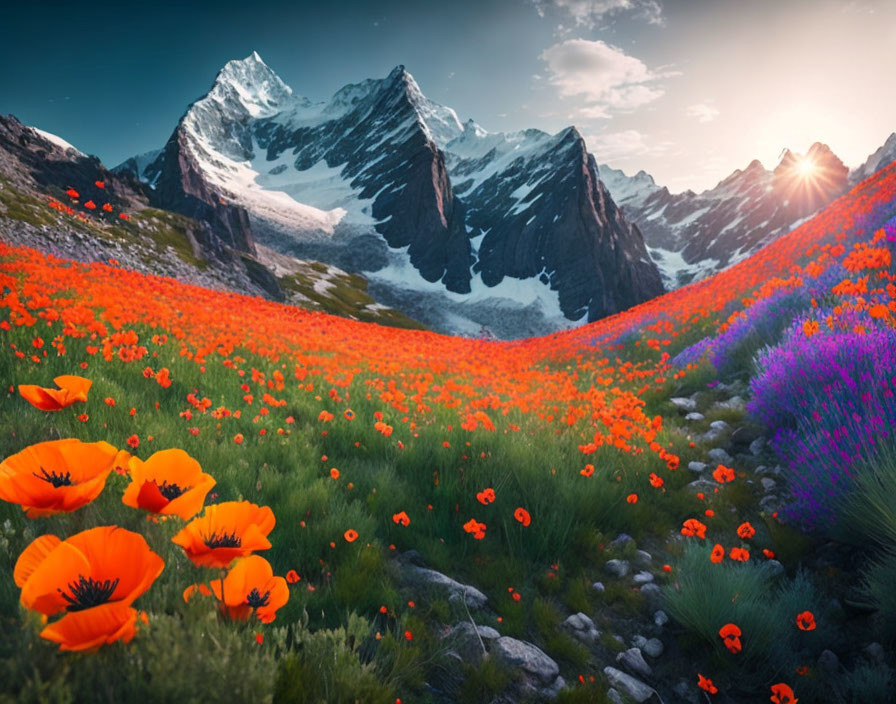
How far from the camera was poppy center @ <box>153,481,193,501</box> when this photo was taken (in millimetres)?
1606

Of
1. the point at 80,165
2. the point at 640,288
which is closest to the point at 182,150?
the point at 80,165

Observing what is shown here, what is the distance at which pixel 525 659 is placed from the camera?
8.02 feet

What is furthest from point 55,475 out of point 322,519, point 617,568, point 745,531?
point 745,531

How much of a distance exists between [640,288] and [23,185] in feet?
531

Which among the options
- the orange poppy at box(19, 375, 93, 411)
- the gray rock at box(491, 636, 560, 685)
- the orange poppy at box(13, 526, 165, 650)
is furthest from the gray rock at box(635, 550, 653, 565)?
the orange poppy at box(19, 375, 93, 411)

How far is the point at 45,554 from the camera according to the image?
4.04ft

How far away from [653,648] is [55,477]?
326 centimetres

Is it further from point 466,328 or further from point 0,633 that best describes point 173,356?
point 466,328

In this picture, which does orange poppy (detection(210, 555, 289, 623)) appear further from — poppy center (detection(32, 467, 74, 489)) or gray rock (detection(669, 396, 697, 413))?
gray rock (detection(669, 396, 697, 413))

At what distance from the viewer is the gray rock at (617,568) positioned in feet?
11.2

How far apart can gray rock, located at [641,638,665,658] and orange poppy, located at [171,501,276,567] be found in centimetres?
257

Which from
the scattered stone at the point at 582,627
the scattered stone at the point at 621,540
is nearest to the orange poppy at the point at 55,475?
the scattered stone at the point at 582,627

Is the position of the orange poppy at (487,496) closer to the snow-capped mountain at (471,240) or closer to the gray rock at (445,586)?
the gray rock at (445,586)

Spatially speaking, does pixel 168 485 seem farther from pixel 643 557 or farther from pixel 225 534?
pixel 643 557
